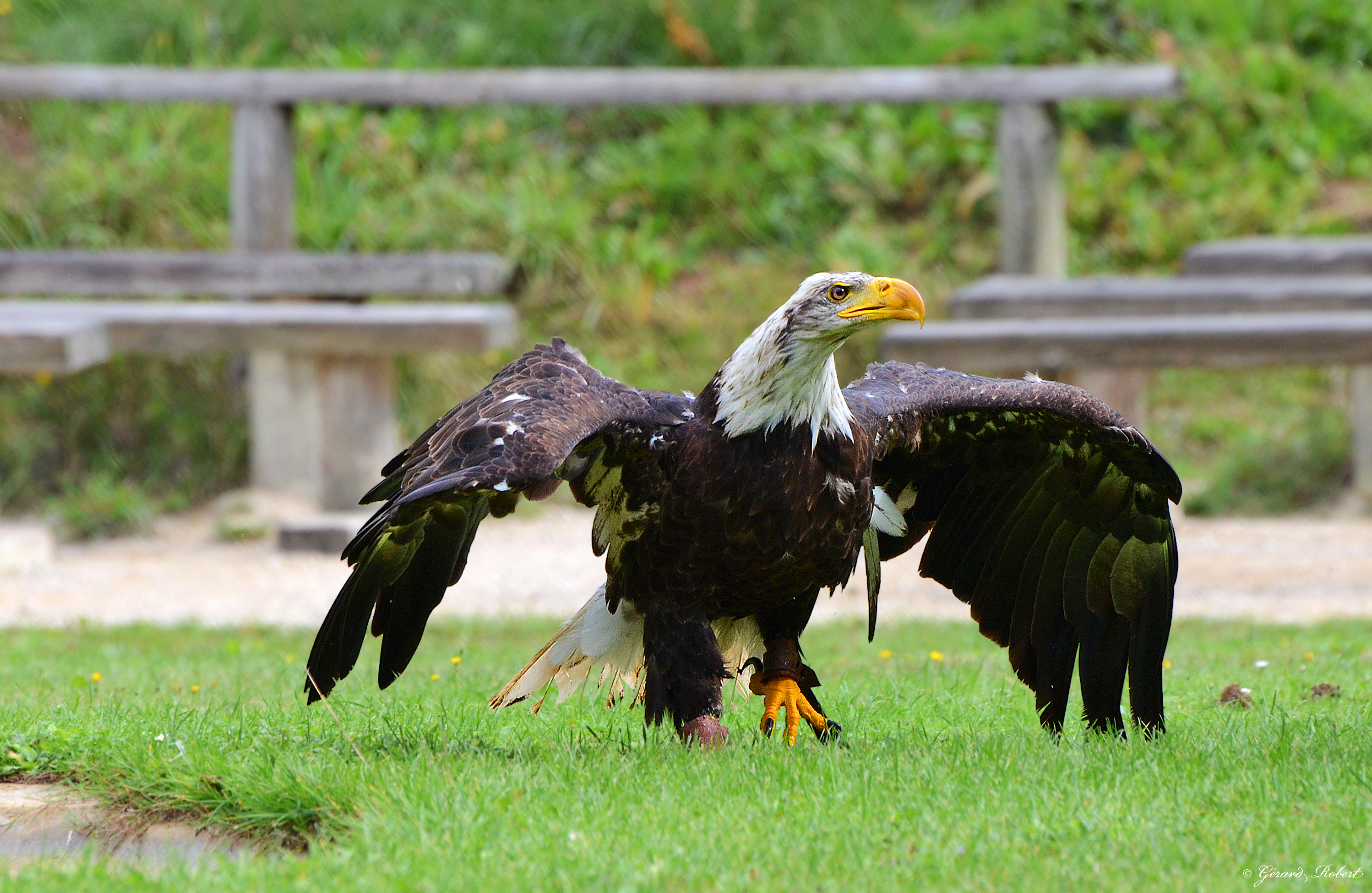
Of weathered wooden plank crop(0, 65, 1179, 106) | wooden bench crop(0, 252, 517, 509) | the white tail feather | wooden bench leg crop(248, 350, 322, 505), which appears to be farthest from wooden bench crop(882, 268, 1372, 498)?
the white tail feather

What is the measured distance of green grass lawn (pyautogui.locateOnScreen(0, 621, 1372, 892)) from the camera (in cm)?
333

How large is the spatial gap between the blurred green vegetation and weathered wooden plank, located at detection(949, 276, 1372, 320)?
3.99ft

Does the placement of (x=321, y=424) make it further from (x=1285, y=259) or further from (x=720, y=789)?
(x=720, y=789)

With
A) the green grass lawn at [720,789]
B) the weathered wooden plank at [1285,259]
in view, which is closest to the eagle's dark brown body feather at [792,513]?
the green grass lawn at [720,789]

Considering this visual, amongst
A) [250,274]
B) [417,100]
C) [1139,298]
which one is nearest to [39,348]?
[250,274]

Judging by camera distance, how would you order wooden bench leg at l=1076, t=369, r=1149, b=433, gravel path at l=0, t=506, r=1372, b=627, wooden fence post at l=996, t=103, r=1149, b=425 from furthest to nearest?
wooden fence post at l=996, t=103, r=1149, b=425 < wooden bench leg at l=1076, t=369, r=1149, b=433 < gravel path at l=0, t=506, r=1372, b=627

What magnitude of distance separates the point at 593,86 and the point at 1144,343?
14.2ft

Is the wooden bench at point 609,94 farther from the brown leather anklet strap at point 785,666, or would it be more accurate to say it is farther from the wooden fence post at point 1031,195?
the brown leather anklet strap at point 785,666

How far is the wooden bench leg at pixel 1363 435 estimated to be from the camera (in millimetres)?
10289

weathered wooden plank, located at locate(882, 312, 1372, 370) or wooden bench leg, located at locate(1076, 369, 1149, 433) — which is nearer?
weathered wooden plank, located at locate(882, 312, 1372, 370)

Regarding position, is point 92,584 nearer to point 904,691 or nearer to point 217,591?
point 217,591

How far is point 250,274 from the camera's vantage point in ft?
35.3

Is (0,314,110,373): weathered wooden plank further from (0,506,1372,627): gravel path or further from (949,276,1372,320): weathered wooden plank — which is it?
(949,276,1372,320): weathered wooden plank

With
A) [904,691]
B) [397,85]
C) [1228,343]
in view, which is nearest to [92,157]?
[397,85]
